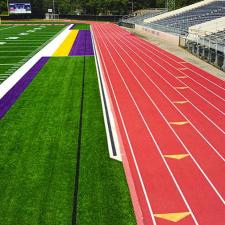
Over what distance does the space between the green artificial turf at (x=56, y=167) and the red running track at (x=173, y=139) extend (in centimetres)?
67

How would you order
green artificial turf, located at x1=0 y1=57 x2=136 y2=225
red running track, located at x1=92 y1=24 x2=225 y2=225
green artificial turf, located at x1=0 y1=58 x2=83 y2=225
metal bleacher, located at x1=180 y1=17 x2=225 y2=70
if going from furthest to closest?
metal bleacher, located at x1=180 y1=17 x2=225 y2=70 < red running track, located at x1=92 y1=24 x2=225 y2=225 < green artificial turf, located at x1=0 y1=58 x2=83 y2=225 < green artificial turf, located at x1=0 y1=57 x2=136 y2=225

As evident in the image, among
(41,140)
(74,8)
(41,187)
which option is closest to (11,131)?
(41,140)

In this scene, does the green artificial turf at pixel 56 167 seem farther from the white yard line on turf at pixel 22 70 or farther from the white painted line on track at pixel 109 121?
the white yard line on turf at pixel 22 70

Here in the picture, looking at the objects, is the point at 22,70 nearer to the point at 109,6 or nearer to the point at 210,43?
the point at 210,43

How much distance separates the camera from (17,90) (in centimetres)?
1666

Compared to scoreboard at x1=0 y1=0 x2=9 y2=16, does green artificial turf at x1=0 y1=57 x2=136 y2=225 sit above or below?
below

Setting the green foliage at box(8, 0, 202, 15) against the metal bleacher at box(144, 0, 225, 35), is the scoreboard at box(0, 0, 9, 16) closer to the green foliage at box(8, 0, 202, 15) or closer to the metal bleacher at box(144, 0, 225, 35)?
the green foliage at box(8, 0, 202, 15)

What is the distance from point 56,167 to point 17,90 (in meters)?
8.50

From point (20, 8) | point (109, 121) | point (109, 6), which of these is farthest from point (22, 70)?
point (109, 6)

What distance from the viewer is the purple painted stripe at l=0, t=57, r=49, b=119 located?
14203 millimetres

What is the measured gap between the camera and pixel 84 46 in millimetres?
32938

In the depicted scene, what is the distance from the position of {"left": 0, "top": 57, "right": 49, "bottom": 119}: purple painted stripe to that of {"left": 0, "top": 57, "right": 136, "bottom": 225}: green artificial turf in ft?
1.00

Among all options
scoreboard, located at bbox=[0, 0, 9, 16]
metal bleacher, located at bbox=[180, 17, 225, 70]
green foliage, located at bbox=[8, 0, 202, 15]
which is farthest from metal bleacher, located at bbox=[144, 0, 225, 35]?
green foliage, located at bbox=[8, 0, 202, 15]

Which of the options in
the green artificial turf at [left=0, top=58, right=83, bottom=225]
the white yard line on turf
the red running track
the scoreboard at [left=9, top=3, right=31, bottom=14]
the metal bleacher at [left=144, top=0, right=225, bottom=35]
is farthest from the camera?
the scoreboard at [left=9, top=3, right=31, bottom=14]
